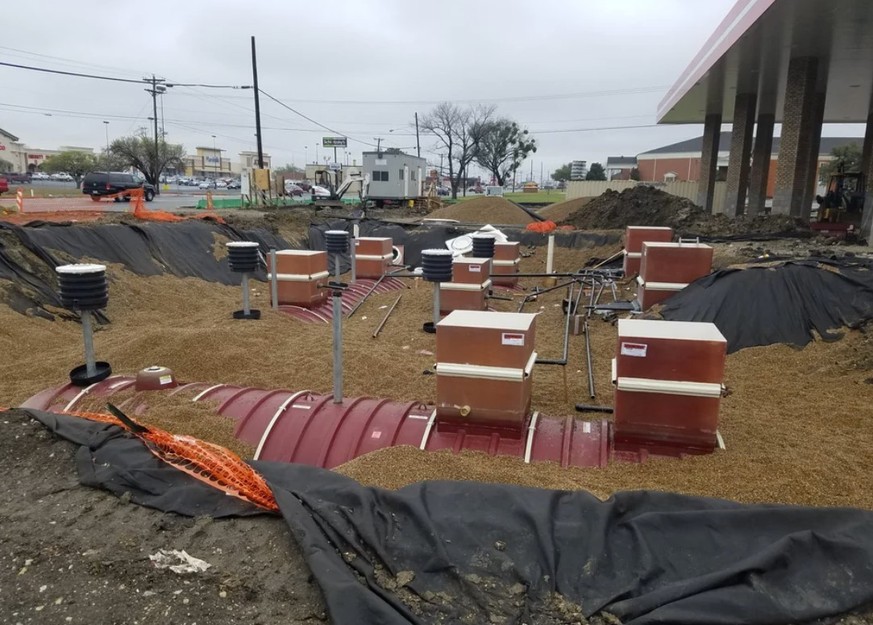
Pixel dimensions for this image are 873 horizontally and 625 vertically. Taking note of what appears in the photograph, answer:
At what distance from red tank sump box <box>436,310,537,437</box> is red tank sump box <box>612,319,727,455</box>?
32.4 inches

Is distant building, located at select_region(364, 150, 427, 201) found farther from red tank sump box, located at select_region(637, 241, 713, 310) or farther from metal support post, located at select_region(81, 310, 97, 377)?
metal support post, located at select_region(81, 310, 97, 377)

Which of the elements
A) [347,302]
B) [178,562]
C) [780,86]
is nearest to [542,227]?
[347,302]

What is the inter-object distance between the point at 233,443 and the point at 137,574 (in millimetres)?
2522

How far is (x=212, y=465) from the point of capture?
151 inches

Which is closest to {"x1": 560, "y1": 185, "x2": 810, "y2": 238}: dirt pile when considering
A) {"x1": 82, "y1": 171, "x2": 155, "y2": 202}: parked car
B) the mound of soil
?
the mound of soil

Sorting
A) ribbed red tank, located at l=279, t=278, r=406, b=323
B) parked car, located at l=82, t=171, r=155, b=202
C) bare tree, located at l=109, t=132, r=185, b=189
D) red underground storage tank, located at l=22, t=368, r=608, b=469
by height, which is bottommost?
ribbed red tank, located at l=279, t=278, r=406, b=323

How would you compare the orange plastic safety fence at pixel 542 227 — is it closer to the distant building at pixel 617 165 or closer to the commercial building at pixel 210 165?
the distant building at pixel 617 165

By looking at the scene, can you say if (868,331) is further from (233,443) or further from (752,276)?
(233,443)

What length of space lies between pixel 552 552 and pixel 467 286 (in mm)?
9365

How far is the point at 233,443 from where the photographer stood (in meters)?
5.42

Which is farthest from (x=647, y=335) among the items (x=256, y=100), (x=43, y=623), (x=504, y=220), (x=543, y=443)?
(x=256, y=100)

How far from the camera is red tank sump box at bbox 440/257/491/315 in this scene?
40.0ft

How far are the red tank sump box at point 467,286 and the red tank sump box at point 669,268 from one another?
3.15 metres

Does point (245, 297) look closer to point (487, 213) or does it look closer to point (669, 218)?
point (669, 218)
